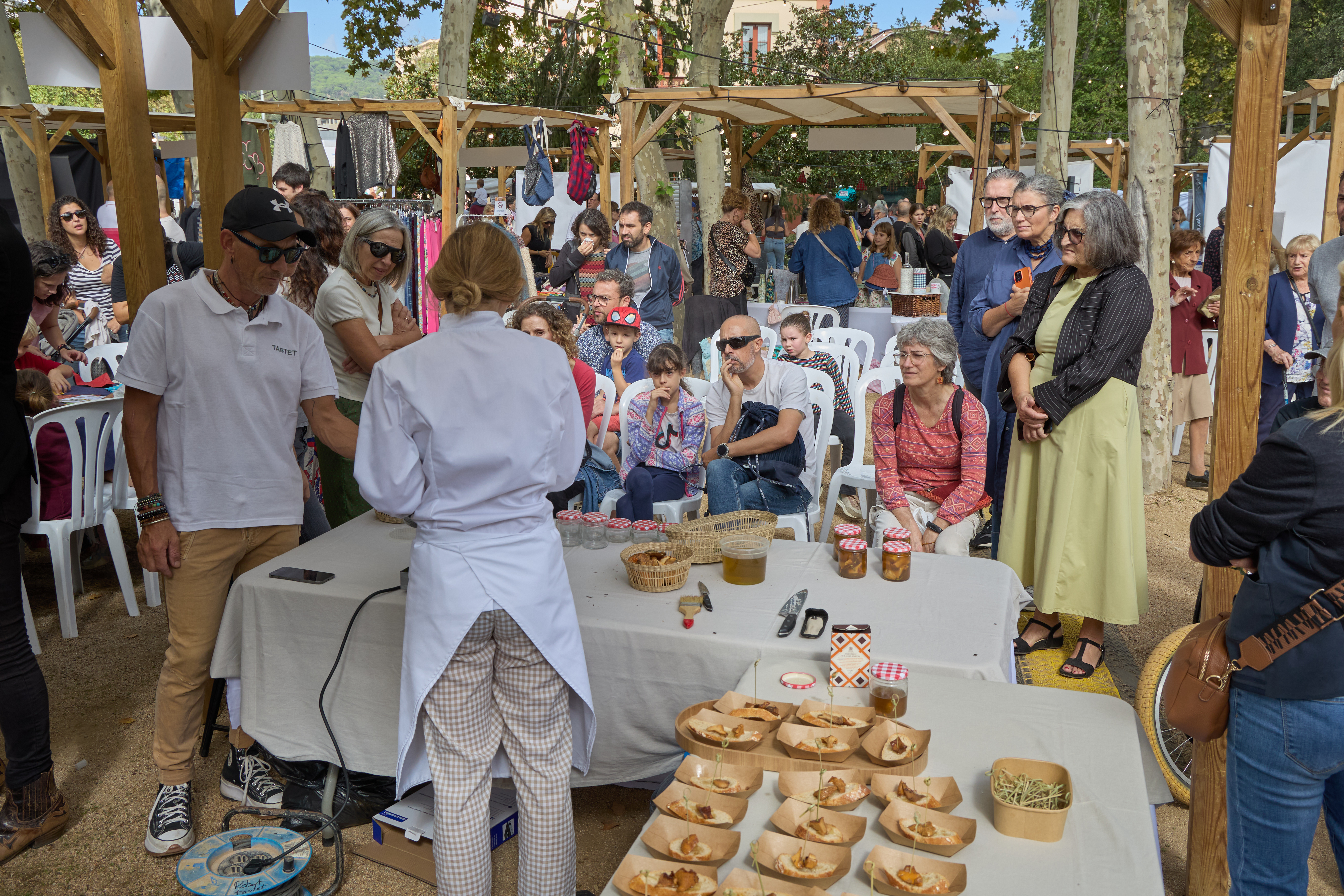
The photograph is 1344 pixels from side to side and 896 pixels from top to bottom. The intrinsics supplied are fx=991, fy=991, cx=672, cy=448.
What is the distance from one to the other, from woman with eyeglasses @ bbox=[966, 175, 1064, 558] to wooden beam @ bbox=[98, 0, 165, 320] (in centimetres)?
321

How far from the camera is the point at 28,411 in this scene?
4238mm

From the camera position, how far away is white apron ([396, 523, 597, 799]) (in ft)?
6.61

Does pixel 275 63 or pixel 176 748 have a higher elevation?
pixel 275 63

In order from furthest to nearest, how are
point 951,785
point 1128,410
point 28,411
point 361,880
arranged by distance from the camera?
point 28,411 < point 1128,410 < point 361,880 < point 951,785

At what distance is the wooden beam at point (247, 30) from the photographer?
136 inches

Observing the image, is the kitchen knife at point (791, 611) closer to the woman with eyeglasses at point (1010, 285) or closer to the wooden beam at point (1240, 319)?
the wooden beam at point (1240, 319)

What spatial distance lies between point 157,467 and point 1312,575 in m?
2.72

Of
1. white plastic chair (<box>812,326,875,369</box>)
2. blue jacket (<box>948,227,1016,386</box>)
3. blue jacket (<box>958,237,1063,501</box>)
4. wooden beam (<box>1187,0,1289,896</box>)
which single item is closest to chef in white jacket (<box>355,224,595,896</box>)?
wooden beam (<box>1187,0,1289,896</box>)

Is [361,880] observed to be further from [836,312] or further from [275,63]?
[836,312]

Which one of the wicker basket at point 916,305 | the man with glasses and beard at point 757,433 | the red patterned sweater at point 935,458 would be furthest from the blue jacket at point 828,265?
the red patterned sweater at point 935,458

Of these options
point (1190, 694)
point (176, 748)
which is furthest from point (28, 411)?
point (1190, 694)

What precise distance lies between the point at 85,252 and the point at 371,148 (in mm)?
3810

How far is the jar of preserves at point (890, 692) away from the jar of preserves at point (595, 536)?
1231mm

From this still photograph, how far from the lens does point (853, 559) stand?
2.76 meters
